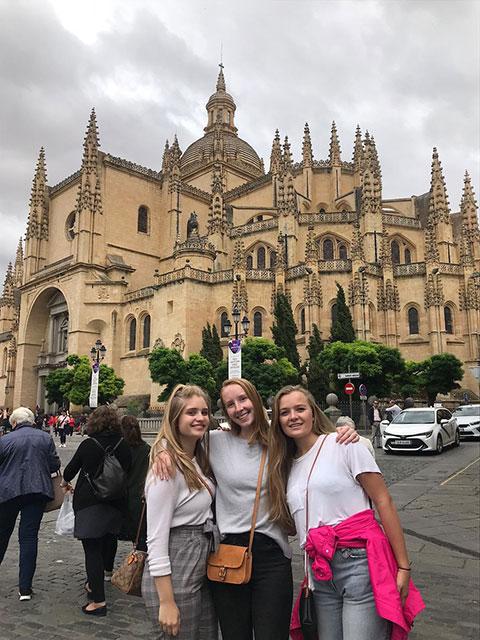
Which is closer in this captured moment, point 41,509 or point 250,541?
point 250,541

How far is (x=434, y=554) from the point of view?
641cm

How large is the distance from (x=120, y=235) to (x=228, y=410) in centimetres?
4507

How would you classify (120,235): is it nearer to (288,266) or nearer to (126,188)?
(126,188)

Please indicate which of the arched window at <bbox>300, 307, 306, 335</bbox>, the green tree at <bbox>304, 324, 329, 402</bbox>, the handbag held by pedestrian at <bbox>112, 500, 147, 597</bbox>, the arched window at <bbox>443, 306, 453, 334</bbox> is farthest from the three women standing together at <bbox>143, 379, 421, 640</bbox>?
the arched window at <bbox>443, 306, 453, 334</bbox>

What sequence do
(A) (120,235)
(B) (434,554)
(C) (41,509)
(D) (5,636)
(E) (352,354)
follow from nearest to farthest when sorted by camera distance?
(D) (5,636), (C) (41,509), (B) (434,554), (E) (352,354), (A) (120,235)

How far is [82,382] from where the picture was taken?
1443 inches

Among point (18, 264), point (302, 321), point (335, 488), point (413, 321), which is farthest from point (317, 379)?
point (18, 264)

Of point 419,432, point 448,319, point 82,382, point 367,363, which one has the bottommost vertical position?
point 419,432

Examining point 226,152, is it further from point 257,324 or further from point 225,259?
point 257,324

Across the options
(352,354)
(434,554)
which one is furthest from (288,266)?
(434,554)

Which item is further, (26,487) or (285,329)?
(285,329)

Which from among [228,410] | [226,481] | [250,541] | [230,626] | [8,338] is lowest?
[230,626]

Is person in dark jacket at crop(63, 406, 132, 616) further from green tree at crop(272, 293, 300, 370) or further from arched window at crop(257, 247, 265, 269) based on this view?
arched window at crop(257, 247, 265, 269)

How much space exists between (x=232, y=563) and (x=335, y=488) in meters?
0.61
